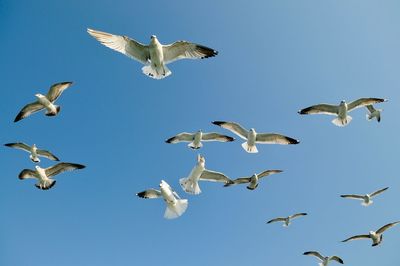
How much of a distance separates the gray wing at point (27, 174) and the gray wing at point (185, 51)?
6766 millimetres

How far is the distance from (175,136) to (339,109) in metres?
5.59

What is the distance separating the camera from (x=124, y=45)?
12758 mm

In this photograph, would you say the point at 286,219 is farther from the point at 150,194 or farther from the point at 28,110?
the point at 28,110

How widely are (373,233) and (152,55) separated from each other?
12687 millimetres

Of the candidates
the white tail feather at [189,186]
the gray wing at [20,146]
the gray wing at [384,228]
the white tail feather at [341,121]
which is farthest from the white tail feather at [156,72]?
the gray wing at [384,228]

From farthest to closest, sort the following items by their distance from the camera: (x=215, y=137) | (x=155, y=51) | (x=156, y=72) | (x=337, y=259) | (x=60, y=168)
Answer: (x=337, y=259) → (x=60, y=168) → (x=215, y=137) → (x=156, y=72) → (x=155, y=51)

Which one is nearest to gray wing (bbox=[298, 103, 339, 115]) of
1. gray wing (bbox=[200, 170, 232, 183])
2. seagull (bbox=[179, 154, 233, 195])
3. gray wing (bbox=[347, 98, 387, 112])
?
gray wing (bbox=[347, 98, 387, 112])

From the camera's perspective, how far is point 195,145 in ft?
52.6

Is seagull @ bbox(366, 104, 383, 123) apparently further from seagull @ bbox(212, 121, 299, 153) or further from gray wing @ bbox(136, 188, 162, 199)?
gray wing @ bbox(136, 188, 162, 199)

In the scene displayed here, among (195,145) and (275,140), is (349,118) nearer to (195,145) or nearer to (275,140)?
(275,140)

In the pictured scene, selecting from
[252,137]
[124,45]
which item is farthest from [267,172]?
[124,45]

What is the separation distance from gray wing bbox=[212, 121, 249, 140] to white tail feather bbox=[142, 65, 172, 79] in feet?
11.1

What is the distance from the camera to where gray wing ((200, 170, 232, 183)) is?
1566cm

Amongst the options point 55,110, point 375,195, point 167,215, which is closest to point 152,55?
point 55,110
